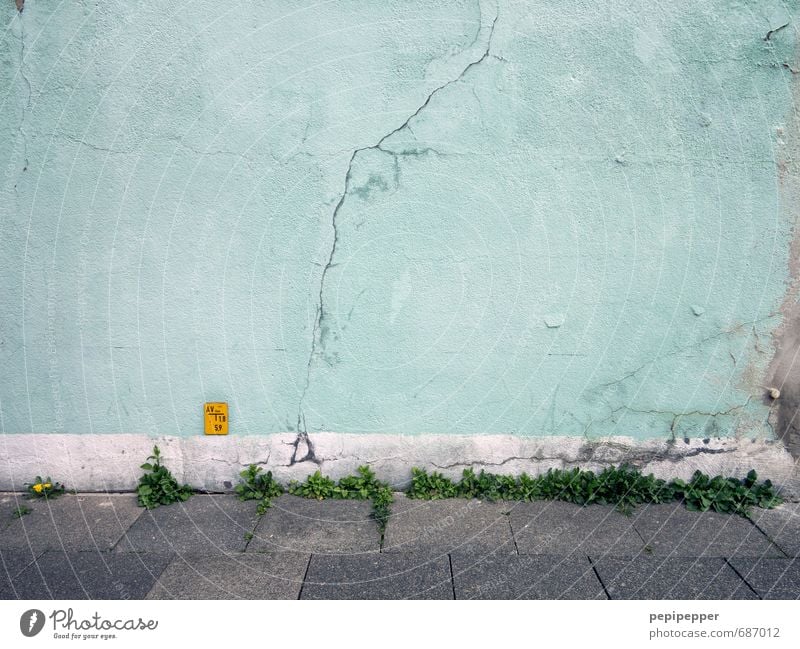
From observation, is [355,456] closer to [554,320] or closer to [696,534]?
[554,320]

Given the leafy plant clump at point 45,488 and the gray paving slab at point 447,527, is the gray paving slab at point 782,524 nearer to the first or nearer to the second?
the gray paving slab at point 447,527

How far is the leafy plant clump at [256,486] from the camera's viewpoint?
153 inches

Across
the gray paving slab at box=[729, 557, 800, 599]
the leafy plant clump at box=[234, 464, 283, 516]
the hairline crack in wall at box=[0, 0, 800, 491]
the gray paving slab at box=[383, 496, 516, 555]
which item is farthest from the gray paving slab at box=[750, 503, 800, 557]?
the leafy plant clump at box=[234, 464, 283, 516]

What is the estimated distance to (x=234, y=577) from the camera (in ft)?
10.2

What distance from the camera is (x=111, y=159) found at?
3.63 m

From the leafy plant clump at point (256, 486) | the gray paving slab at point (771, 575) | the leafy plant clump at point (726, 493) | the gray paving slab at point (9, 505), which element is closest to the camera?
the gray paving slab at point (771, 575)

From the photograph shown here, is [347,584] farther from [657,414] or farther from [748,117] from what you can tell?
[748,117]

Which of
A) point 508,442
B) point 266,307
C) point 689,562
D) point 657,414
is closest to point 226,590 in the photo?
point 266,307

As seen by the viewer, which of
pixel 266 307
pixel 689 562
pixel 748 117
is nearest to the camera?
pixel 689 562

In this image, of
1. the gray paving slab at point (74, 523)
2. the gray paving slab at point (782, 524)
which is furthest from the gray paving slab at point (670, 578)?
the gray paving slab at point (74, 523)

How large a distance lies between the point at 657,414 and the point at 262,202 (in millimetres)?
2683

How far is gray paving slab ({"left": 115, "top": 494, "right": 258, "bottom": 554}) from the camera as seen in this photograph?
3.40m

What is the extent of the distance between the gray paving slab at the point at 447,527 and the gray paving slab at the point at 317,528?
14 centimetres

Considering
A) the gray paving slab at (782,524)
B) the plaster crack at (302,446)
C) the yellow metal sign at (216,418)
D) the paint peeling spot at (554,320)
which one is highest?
the paint peeling spot at (554,320)
